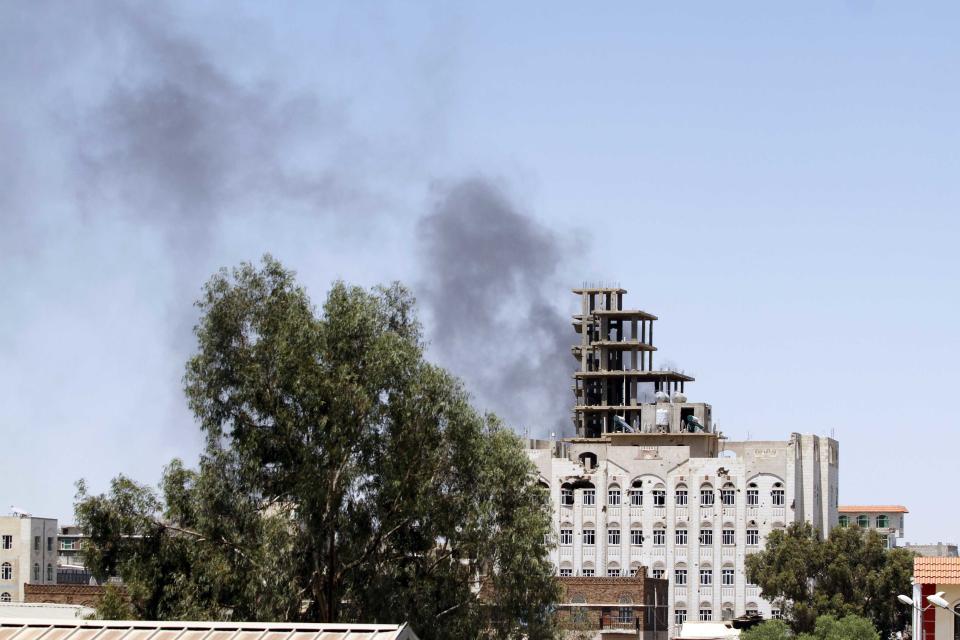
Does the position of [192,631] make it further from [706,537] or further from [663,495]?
[663,495]

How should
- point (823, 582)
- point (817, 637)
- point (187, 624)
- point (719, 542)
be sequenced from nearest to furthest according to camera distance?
point (187, 624)
point (817, 637)
point (823, 582)
point (719, 542)

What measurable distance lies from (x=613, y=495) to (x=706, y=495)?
9.20m

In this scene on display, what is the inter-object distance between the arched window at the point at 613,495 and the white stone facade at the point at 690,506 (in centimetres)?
→ 10

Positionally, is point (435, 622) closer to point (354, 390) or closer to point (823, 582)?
point (354, 390)

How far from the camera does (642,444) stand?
177 m

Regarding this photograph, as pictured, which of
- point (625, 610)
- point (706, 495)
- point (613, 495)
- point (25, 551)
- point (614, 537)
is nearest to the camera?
point (625, 610)

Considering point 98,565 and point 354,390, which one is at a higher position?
point 354,390

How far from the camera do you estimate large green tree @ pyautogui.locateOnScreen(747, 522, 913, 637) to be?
132 metres

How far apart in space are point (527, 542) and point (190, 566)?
42.9ft

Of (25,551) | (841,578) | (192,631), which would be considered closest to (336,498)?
(192,631)

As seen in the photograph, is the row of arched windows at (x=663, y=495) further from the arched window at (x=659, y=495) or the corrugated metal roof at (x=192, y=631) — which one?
the corrugated metal roof at (x=192, y=631)

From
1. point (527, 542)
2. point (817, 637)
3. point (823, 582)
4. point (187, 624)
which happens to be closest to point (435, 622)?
point (527, 542)

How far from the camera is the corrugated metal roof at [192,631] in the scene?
158 ft

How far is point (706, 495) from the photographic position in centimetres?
16725
